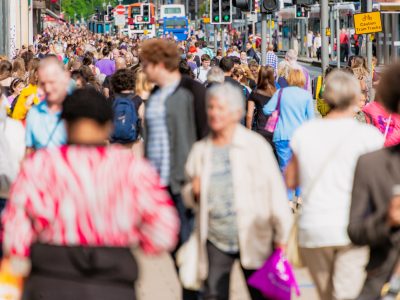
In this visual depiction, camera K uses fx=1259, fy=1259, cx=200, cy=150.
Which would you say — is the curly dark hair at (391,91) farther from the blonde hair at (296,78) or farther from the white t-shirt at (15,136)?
the blonde hair at (296,78)

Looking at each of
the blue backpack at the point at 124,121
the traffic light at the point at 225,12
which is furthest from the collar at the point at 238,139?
the traffic light at the point at 225,12

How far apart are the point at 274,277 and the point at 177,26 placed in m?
72.1

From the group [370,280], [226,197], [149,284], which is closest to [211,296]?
[226,197]

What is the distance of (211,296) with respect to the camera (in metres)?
6.75

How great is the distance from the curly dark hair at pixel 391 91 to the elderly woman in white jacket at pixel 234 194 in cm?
181

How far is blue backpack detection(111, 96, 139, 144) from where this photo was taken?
11.2 meters

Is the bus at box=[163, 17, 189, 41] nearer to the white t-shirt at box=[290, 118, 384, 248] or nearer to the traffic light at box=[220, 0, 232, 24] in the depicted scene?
the traffic light at box=[220, 0, 232, 24]

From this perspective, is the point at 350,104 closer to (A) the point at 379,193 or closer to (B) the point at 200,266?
(B) the point at 200,266

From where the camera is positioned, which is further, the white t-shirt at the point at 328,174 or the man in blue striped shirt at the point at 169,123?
the man in blue striped shirt at the point at 169,123

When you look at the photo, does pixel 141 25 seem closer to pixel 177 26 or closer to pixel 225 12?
pixel 177 26

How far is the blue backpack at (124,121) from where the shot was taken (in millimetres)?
11211

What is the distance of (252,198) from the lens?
651 cm

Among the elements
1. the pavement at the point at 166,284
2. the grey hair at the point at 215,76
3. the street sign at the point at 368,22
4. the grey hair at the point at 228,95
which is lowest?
the pavement at the point at 166,284

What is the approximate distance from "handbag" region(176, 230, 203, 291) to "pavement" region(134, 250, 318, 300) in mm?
1669
